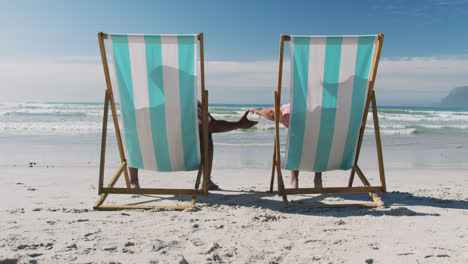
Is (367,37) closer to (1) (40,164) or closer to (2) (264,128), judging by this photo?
(1) (40,164)

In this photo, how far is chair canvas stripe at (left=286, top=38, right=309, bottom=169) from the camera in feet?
9.13

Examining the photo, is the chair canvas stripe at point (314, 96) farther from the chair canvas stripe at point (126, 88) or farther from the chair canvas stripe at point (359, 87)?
Result: the chair canvas stripe at point (126, 88)

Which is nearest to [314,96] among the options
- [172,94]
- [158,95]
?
[172,94]

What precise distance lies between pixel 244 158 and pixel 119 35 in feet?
11.9

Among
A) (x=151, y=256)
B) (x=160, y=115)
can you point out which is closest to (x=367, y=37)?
(x=160, y=115)

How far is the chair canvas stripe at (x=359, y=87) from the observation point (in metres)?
2.82

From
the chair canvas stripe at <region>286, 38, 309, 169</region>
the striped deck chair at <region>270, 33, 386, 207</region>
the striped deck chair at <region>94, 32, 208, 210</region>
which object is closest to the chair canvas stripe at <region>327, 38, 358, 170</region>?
the striped deck chair at <region>270, 33, 386, 207</region>

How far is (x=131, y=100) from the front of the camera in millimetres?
2885

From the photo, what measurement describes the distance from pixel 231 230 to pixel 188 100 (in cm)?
108

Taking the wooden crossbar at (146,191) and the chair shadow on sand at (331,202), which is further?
the wooden crossbar at (146,191)

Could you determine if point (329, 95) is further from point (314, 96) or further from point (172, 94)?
point (172, 94)

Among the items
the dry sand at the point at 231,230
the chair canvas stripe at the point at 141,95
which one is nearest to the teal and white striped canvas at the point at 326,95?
the dry sand at the point at 231,230

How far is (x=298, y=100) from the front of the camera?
2.87 metres

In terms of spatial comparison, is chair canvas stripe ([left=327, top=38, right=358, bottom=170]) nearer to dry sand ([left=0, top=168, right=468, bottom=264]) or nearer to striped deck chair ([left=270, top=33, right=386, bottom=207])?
striped deck chair ([left=270, top=33, right=386, bottom=207])
